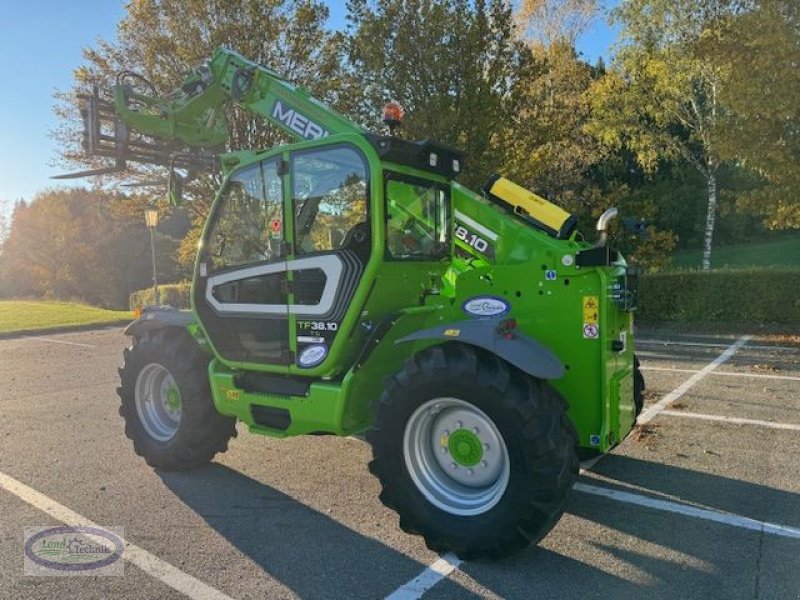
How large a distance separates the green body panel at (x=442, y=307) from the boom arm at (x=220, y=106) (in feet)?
0.08

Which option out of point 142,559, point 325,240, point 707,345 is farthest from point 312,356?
point 707,345

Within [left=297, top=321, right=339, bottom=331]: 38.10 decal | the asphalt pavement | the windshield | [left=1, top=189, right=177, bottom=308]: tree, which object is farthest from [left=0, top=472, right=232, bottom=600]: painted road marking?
[left=1, top=189, right=177, bottom=308]: tree

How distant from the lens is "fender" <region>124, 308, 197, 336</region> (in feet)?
18.5

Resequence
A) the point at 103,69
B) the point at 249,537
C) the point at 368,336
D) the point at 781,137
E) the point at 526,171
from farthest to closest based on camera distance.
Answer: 1. the point at 103,69
2. the point at 526,171
3. the point at 781,137
4. the point at 368,336
5. the point at 249,537

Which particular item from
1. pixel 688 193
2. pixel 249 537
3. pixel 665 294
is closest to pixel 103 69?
pixel 665 294

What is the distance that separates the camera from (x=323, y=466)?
17.6ft

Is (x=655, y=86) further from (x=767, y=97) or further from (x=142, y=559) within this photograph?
(x=142, y=559)

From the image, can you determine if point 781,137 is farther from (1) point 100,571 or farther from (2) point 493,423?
(1) point 100,571

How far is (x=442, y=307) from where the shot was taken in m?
4.48

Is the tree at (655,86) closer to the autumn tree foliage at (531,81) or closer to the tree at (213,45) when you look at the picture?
the autumn tree foliage at (531,81)

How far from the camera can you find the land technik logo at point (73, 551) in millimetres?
3666

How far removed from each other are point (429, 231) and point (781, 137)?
10.5 m

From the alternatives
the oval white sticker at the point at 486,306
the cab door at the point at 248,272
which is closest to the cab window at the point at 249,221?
the cab door at the point at 248,272

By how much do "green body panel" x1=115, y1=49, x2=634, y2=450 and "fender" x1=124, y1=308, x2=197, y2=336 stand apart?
1.11 ft
